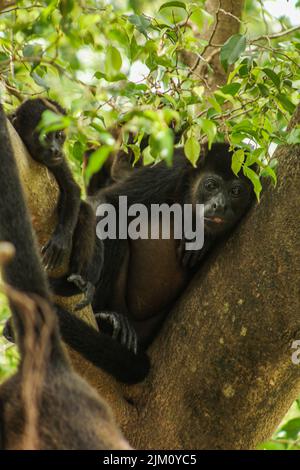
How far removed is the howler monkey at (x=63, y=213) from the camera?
3414mm

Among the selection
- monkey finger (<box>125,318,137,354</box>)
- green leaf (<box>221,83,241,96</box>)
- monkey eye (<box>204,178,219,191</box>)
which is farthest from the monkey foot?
monkey eye (<box>204,178,219,191</box>)

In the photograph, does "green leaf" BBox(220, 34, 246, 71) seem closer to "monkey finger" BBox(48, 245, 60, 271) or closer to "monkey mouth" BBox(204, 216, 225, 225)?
"monkey mouth" BBox(204, 216, 225, 225)

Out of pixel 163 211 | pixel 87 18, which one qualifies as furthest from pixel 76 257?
pixel 87 18

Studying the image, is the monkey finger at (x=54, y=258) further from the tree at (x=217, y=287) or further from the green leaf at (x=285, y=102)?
the green leaf at (x=285, y=102)

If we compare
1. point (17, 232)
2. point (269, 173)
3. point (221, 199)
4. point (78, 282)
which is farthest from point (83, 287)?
point (17, 232)

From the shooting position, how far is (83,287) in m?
3.54

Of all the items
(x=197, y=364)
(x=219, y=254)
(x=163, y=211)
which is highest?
(x=219, y=254)

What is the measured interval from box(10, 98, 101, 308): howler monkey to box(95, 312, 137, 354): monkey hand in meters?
0.30

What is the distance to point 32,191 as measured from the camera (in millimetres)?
3143

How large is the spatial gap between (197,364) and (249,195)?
1.20 m

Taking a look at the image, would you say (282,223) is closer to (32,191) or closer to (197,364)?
(197,364)

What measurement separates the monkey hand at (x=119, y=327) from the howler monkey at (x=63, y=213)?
297 millimetres

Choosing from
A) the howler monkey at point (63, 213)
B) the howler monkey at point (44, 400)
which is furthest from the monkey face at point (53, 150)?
the howler monkey at point (44, 400)

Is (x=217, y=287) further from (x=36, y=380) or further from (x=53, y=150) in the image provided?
(x=36, y=380)
